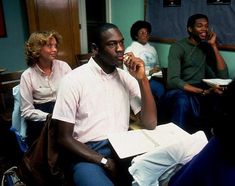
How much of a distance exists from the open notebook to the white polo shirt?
0.43ft

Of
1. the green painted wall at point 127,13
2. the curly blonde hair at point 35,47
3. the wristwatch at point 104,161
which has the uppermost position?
the green painted wall at point 127,13

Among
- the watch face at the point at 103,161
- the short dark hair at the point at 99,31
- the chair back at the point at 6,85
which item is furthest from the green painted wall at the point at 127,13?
the watch face at the point at 103,161

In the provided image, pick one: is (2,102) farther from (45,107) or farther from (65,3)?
(65,3)

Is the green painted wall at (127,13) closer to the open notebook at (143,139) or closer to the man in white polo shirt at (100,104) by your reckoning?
the man in white polo shirt at (100,104)

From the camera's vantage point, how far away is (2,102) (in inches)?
86.0

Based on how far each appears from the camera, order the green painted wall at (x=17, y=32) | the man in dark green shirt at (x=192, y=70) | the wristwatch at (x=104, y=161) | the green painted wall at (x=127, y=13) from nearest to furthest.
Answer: the wristwatch at (x=104, y=161) → the man in dark green shirt at (x=192, y=70) → the green painted wall at (x=17, y=32) → the green painted wall at (x=127, y=13)

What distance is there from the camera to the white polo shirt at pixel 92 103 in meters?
1.21

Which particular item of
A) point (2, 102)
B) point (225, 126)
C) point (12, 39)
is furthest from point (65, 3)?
point (225, 126)

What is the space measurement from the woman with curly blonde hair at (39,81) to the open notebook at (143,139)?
2.59 ft

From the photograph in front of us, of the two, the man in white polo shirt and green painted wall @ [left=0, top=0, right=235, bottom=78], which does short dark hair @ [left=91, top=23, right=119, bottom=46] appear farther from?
green painted wall @ [left=0, top=0, right=235, bottom=78]

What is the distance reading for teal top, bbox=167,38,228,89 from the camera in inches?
88.4

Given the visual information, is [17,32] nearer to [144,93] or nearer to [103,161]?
[144,93]

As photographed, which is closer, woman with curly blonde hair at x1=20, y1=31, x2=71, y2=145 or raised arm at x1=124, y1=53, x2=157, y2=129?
raised arm at x1=124, y1=53, x2=157, y2=129

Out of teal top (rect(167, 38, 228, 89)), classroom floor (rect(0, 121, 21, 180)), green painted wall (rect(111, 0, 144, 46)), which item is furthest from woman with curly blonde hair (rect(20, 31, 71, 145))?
green painted wall (rect(111, 0, 144, 46))
